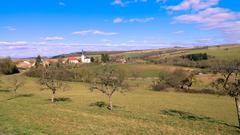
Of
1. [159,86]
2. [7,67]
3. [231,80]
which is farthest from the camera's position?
[7,67]

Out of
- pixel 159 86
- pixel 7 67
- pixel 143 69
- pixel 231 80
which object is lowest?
pixel 159 86

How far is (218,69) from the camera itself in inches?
1218

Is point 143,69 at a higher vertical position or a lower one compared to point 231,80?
lower

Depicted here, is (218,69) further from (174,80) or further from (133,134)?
(174,80)

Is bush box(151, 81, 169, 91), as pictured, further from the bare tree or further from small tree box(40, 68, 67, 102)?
the bare tree

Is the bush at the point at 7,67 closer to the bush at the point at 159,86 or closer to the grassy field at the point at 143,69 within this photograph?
the grassy field at the point at 143,69

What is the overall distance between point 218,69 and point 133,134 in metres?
16.2

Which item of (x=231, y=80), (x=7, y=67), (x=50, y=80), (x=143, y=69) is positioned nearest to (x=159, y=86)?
(x=143, y=69)

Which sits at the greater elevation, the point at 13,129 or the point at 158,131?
the point at 13,129

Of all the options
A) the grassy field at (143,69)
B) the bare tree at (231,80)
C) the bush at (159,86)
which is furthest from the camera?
the grassy field at (143,69)

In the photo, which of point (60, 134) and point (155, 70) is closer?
point (60, 134)

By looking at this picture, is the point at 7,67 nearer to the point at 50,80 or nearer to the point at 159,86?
the point at 159,86

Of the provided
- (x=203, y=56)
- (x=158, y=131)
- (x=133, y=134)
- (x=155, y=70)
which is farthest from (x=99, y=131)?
(x=203, y=56)

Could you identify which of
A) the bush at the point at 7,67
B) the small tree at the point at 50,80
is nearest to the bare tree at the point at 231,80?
the small tree at the point at 50,80
